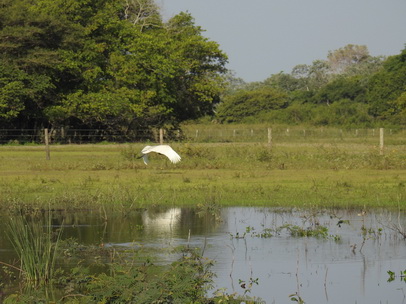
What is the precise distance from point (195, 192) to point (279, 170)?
19.2ft

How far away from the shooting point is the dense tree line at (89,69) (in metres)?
38.5

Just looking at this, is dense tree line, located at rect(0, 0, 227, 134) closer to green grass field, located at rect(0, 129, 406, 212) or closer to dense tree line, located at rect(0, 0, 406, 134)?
dense tree line, located at rect(0, 0, 406, 134)

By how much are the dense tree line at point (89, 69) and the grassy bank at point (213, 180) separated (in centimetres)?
1045

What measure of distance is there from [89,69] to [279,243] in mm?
29925

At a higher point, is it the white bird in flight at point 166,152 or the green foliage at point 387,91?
the green foliage at point 387,91

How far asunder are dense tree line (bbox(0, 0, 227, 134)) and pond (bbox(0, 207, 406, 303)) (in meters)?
24.4

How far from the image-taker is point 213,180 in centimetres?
2025

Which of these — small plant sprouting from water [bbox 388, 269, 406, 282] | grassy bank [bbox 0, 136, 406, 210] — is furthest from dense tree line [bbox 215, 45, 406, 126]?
small plant sprouting from water [bbox 388, 269, 406, 282]

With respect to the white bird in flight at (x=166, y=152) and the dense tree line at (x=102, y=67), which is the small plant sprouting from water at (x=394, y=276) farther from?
the dense tree line at (x=102, y=67)

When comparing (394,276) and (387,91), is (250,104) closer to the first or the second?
(387,91)

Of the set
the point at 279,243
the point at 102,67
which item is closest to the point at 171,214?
the point at 279,243

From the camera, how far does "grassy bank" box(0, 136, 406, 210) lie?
16.3m

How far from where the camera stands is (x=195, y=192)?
17.6 metres

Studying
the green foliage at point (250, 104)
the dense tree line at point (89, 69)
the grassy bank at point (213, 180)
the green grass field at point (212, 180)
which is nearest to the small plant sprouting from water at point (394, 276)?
the grassy bank at point (213, 180)
